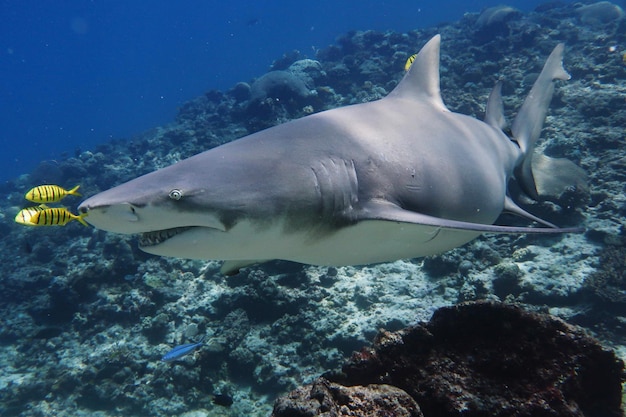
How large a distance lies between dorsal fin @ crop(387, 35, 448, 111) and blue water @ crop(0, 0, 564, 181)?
316 ft

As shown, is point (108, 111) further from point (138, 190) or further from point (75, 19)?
point (138, 190)

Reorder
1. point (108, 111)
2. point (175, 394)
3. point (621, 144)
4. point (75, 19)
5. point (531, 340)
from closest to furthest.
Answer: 1. point (531, 340)
2. point (175, 394)
3. point (621, 144)
4. point (75, 19)
5. point (108, 111)

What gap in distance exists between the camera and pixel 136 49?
164500 mm

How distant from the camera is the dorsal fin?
3.62 metres

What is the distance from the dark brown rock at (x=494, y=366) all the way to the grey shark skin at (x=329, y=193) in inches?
24.2

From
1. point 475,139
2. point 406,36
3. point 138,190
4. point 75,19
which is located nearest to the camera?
point 138,190

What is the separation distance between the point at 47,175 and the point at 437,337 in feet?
69.2

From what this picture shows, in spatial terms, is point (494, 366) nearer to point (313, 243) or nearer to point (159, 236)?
point (313, 243)

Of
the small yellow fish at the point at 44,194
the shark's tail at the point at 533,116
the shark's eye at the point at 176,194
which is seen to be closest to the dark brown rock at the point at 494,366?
the shark's eye at the point at 176,194

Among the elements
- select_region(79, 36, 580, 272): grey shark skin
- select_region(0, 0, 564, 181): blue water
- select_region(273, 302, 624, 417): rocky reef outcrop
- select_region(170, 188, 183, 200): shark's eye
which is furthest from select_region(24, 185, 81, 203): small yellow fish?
select_region(0, 0, 564, 181): blue water

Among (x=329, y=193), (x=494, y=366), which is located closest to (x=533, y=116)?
(x=494, y=366)

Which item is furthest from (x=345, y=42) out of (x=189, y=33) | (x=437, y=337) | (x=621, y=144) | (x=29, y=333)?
(x=189, y=33)

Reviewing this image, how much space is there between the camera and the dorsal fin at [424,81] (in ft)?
11.9

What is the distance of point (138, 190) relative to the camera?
1.78m
